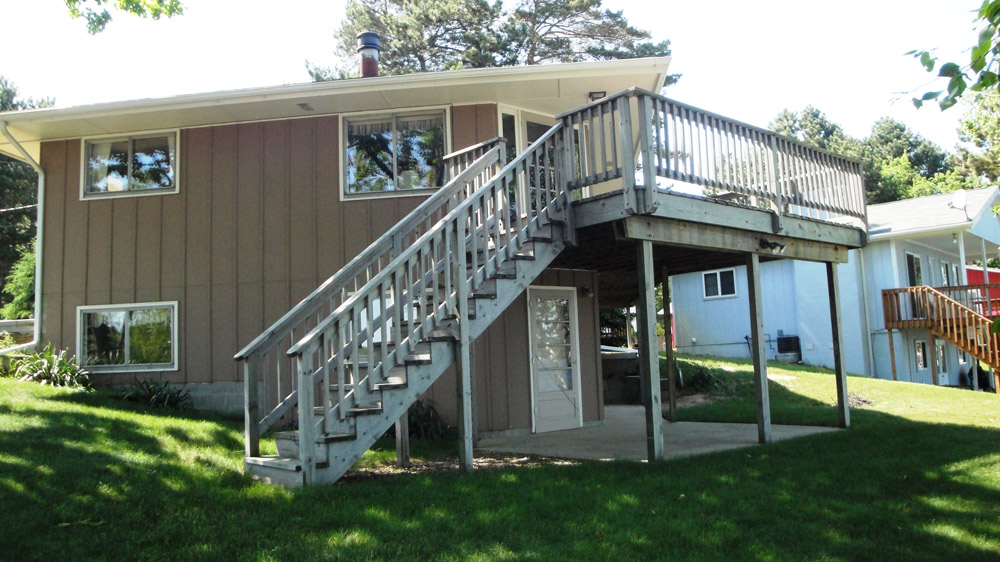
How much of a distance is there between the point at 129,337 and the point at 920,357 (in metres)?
19.3

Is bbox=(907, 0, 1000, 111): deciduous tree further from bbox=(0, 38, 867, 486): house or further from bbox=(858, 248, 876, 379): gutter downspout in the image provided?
bbox=(858, 248, 876, 379): gutter downspout

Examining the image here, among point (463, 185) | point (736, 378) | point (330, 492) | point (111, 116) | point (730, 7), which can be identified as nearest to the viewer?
point (330, 492)

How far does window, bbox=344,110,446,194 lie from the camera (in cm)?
1037

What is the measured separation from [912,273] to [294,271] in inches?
713

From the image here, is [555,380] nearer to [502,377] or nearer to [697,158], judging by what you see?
[502,377]

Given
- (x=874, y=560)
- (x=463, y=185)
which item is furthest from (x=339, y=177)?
(x=874, y=560)

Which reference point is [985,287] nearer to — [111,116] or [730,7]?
[730,7]

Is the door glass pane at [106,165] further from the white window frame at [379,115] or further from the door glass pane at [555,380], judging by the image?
the door glass pane at [555,380]

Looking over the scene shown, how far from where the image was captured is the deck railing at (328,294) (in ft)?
20.4

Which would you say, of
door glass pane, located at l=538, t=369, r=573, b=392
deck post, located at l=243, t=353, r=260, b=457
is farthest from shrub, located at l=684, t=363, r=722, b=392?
deck post, located at l=243, t=353, r=260, b=457

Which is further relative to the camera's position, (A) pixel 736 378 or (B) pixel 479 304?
(A) pixel 736 378

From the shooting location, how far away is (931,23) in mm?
5750

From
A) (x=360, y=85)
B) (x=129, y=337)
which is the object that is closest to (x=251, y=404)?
(x=360, y=85)

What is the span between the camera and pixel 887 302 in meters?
18.8
